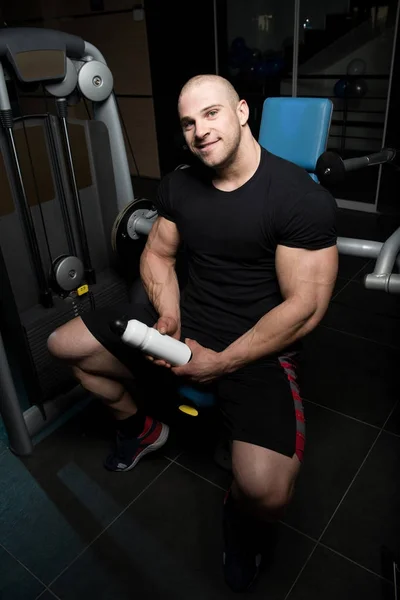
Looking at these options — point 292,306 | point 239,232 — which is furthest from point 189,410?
point 239,232

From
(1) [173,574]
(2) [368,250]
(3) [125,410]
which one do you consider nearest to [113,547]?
(1) [173,574]

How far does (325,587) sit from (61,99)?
170 centimetres

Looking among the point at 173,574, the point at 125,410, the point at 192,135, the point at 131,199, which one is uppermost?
the point at 192,135

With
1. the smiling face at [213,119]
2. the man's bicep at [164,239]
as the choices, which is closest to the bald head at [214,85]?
the smiling face at [213,119]

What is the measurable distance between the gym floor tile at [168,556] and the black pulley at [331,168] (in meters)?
1.09

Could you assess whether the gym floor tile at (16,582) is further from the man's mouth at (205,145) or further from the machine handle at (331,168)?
the machine handle at (331,168)

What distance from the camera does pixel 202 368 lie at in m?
1.20

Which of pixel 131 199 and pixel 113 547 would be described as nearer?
pixel 113 547

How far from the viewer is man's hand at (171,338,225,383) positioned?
1187mm

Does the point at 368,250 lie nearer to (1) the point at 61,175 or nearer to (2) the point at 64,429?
(1) the point at 61,175

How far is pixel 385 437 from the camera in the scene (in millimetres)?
1658

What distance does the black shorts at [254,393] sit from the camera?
1.12m

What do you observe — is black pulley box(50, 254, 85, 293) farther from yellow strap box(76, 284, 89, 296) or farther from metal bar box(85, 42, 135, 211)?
metal bar box(85, 42, 135, 211)

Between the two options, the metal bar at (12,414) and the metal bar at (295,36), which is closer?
the metal bar at (12,414)
